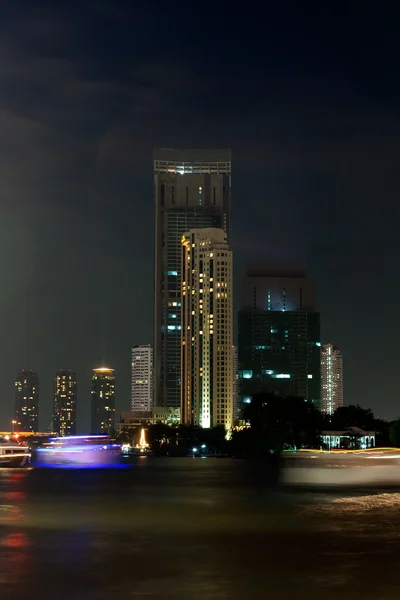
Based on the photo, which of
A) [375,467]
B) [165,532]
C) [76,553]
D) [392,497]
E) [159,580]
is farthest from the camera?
[375,467]

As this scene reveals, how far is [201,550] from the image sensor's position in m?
35.0

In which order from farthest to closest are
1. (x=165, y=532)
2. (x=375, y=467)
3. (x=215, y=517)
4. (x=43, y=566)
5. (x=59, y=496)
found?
(x=375, y=467)
(x=59, y=496)
(x=215, y=517)
(x=165, y=532)
(x=43, y=566)

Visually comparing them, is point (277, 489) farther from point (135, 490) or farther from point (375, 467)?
point (375, 467)

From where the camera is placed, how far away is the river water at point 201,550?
Answer: 26359 mm

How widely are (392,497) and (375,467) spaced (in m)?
44.6

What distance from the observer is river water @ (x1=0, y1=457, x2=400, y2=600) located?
2636cm

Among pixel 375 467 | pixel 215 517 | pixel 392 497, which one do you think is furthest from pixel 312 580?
pixel 375 467

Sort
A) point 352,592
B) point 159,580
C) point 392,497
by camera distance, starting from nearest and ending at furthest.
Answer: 1. point 352,592
2. point 159,580
3. point 392,497

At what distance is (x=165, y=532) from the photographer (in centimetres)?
4203

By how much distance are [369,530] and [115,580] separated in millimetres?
17569

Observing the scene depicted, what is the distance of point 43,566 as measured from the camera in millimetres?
30281

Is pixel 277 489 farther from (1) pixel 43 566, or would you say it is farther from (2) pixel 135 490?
(1) pixel 43 566

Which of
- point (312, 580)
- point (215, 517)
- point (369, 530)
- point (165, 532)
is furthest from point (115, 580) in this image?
point (215, 517)

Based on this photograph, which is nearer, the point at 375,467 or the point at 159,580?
the point at 159,580
